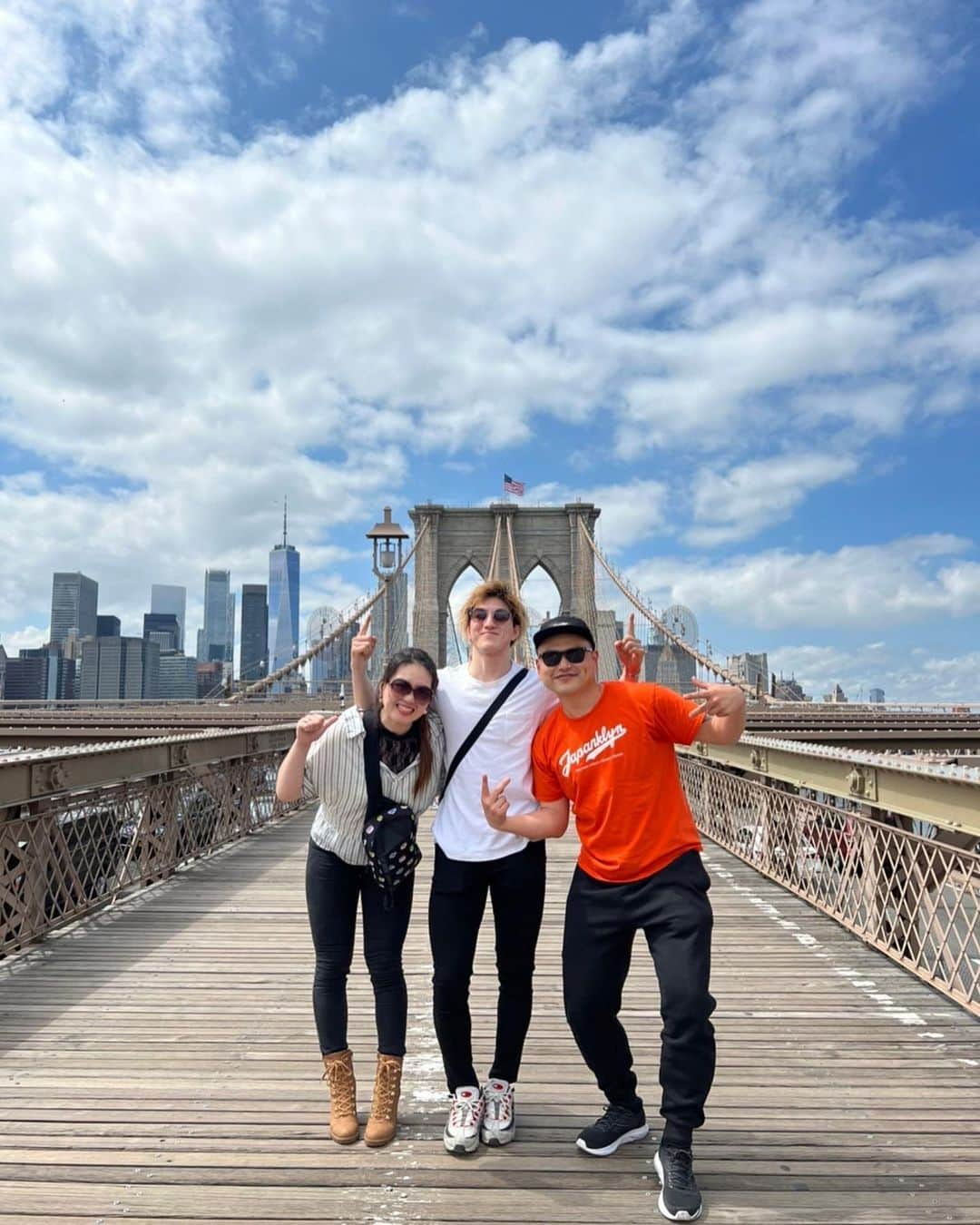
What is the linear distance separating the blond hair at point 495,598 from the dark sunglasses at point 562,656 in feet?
0.96

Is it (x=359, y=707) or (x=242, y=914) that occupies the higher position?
(x=359, y=707)

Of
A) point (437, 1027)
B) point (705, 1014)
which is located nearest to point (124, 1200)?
point (437, 1027)

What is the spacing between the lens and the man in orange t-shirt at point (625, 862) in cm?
211

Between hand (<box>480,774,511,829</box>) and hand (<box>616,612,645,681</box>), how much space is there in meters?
0.59

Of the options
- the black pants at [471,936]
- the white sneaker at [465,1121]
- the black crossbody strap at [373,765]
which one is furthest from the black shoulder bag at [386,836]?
the white sneaker at [465,1121]

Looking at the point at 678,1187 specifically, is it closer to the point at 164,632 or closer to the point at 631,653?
the point at 631,653

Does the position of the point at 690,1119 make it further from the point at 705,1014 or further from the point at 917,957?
the point at 917,957

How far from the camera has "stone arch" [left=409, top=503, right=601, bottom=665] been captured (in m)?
48.6

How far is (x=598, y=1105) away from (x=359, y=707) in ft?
4.75

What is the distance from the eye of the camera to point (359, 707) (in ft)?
8.57

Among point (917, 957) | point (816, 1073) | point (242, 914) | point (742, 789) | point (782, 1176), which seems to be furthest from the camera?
point (742, 789)

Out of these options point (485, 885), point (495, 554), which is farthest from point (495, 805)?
point (495, 554)

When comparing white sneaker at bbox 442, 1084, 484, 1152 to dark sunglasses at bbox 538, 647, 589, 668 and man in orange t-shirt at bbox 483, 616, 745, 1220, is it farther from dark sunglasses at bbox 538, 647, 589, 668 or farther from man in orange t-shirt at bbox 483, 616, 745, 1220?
dark sunglasses at bbox 538, 647, 589, 668

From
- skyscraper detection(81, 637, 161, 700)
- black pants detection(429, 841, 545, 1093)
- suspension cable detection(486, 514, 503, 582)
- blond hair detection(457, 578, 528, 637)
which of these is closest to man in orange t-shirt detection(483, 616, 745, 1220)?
black pants detection(429, 841, 545, 1093)
